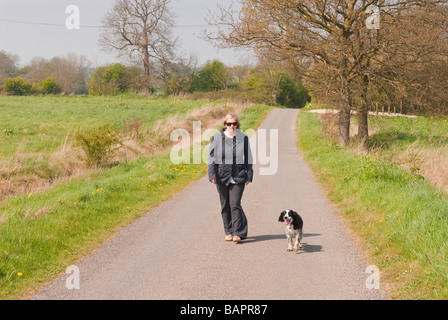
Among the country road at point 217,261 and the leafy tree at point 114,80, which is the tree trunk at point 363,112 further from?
the leafy tree at point 114,80

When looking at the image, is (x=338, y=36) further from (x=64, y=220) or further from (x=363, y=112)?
(x=64, y=220)

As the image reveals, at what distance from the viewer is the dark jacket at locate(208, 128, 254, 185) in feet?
25.5

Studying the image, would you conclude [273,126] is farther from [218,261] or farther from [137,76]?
[137,76]

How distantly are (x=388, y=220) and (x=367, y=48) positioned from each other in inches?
526

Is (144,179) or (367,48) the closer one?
(144,179)

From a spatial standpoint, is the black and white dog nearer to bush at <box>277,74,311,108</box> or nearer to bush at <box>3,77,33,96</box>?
bush at <box>277,74,311,108</box>

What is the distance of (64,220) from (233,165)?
3061mm

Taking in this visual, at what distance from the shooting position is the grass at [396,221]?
551 cm

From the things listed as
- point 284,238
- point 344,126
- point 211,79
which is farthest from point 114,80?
point 284,238

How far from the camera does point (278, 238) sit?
7953 mm

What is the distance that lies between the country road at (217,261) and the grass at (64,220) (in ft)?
0.98

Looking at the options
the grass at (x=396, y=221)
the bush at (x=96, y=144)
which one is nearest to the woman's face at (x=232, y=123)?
the grass at (x=396, y=221)

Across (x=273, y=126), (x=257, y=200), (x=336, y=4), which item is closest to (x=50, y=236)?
(x=257, y=200)

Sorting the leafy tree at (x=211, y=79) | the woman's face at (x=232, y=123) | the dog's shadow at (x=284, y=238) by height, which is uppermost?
the leafy tree at (x=211, y=79)
